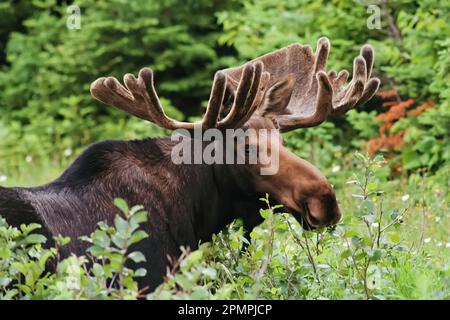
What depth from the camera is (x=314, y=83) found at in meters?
5.50

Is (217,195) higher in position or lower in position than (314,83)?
lower

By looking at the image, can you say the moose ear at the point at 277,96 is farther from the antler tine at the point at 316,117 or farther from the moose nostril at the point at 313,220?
the moose nostril at the point at 313,220

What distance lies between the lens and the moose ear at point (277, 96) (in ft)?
16.5

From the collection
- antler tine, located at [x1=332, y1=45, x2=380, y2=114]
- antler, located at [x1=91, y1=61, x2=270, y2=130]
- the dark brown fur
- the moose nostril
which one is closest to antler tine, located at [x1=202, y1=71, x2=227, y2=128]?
antler, located at [x1=91, y1=61, x2=270, y2=130]

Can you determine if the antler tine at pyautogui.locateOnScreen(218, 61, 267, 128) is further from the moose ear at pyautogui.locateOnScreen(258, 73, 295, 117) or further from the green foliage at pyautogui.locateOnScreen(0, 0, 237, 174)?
the green foliage at pyautogui.locateOnScreen(0, 0, 237, 174)

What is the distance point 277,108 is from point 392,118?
158 inches

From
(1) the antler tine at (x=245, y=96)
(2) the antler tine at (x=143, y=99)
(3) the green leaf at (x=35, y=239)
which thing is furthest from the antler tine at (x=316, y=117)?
(3) the green leaf at (x=35, y=239)

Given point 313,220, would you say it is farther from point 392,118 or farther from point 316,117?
point 392,118

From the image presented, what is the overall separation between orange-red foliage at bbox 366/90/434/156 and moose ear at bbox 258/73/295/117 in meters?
3.80

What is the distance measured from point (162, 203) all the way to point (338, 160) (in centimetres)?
461

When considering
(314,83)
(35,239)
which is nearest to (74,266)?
(35,239)

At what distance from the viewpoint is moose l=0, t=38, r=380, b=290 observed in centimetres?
460
